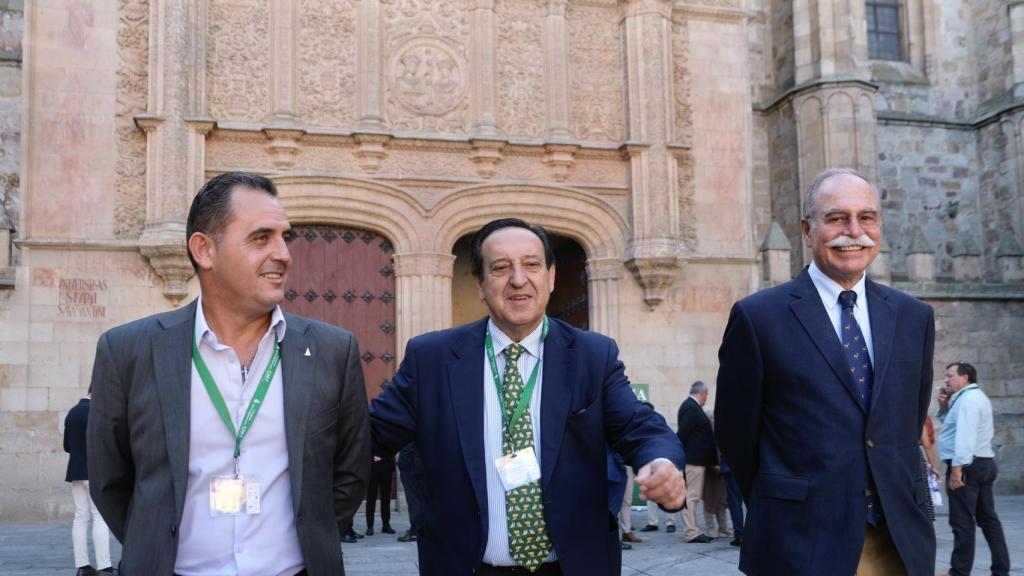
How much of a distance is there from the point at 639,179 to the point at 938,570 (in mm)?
7305

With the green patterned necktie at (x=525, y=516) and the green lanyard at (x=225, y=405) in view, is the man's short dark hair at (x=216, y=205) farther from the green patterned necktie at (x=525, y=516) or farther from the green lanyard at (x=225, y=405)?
the green patterned necktie at (x=525, y=516)

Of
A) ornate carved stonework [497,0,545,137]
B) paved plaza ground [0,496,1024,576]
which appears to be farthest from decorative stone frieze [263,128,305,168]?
paved plaza ground [0,496,1024,576]

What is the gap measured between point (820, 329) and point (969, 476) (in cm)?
566

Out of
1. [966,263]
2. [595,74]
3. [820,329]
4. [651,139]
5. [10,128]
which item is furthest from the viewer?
[966,263]

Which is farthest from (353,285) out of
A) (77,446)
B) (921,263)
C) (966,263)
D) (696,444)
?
(966,263)

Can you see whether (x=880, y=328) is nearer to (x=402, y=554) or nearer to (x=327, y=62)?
(x=402, y=554)

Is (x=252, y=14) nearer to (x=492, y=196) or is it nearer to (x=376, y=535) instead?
(x=492, y=196)

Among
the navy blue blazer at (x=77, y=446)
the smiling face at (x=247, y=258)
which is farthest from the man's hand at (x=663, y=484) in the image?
the navy blue blazer at (x=77, y=446)

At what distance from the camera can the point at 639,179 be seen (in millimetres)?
14523

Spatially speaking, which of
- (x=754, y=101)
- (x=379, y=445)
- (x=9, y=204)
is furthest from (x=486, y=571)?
(x=754, y=101)

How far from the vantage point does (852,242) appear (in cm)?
345

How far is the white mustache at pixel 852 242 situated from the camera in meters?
3.45

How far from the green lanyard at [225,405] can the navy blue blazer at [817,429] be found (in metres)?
1.65

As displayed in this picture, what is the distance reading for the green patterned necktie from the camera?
123 inches
